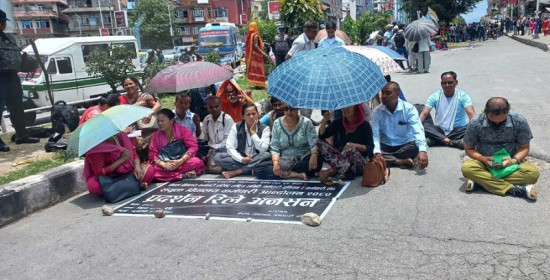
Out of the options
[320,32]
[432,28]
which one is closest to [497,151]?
[320,32]

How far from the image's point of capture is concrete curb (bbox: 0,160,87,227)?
4762mm

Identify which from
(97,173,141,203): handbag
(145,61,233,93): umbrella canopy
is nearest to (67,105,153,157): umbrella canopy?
(97,173,141,203): handbag

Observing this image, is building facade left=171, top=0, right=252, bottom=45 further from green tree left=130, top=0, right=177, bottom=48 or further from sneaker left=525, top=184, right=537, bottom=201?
sneaker left=525, top=184, right=537, bottom=201

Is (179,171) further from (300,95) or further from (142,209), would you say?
(300,95)

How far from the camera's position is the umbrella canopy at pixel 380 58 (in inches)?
206

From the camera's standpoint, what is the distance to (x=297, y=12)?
42.8 feet

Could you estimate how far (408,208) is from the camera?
4168mm

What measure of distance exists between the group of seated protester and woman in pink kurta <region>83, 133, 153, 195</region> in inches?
0.4

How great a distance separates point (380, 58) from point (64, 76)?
1127 cm

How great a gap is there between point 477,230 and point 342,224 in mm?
1076

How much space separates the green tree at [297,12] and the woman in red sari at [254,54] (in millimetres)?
2901

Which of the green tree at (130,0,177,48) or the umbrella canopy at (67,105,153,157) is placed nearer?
the umbrella canopy at (67,105,153,157)

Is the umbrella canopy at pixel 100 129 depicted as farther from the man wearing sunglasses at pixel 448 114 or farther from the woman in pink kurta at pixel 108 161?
the man wearing sunglasses at pixel 448 114

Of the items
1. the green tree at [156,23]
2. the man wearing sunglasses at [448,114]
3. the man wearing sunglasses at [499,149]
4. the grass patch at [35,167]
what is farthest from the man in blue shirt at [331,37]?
the green tree at [156,23]
